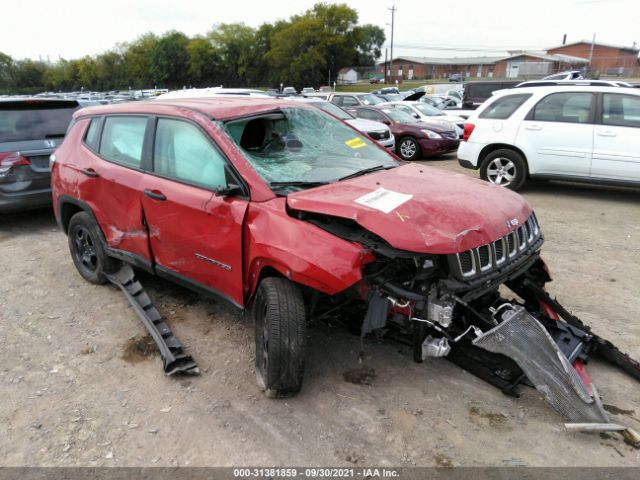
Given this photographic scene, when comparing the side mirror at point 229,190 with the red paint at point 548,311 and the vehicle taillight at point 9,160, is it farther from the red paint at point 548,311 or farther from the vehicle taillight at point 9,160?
the vehicle taillight at point 9,160

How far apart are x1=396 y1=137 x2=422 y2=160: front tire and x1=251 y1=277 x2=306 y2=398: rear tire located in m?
9.66

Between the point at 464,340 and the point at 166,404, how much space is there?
1.89 m

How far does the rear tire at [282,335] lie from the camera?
278 centimetres

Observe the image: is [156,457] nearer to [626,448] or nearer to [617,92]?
[626,448]

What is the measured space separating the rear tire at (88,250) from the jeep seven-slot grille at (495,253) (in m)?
3.26

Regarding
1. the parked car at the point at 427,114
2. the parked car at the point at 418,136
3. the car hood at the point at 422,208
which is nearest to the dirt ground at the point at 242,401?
the car hood at the point at 422,208

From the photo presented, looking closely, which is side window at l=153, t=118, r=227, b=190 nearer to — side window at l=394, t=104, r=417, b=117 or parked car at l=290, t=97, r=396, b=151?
parked car at l=290, t=97, r=396, b=151

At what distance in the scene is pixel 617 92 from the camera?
6.93 m

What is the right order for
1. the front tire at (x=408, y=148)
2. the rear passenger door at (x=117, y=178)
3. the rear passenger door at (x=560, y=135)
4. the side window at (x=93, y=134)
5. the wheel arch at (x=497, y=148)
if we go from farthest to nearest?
the front tire at (x=408, y=148) → the wheel arch at (x=497, y=148) → the rear passenger door at (x=560, y=135) → the side window at (x=93, y=134) → the rear passenger door at (x=117, y=178)

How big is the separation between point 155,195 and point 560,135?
6283 millimetres

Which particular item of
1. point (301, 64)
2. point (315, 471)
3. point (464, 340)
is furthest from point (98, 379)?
point (301, 64)

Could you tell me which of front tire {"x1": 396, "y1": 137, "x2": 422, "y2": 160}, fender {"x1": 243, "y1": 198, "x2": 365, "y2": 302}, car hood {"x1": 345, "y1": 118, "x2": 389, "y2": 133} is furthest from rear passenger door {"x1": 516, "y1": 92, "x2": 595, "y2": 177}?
fender {"x1": 243, "y1": 198, "x2": 365, "y2": 302}

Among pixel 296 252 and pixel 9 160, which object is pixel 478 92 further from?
pixel 296 252

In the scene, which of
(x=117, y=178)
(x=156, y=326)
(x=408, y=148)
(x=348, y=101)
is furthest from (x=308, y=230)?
(x=348, y=101)
